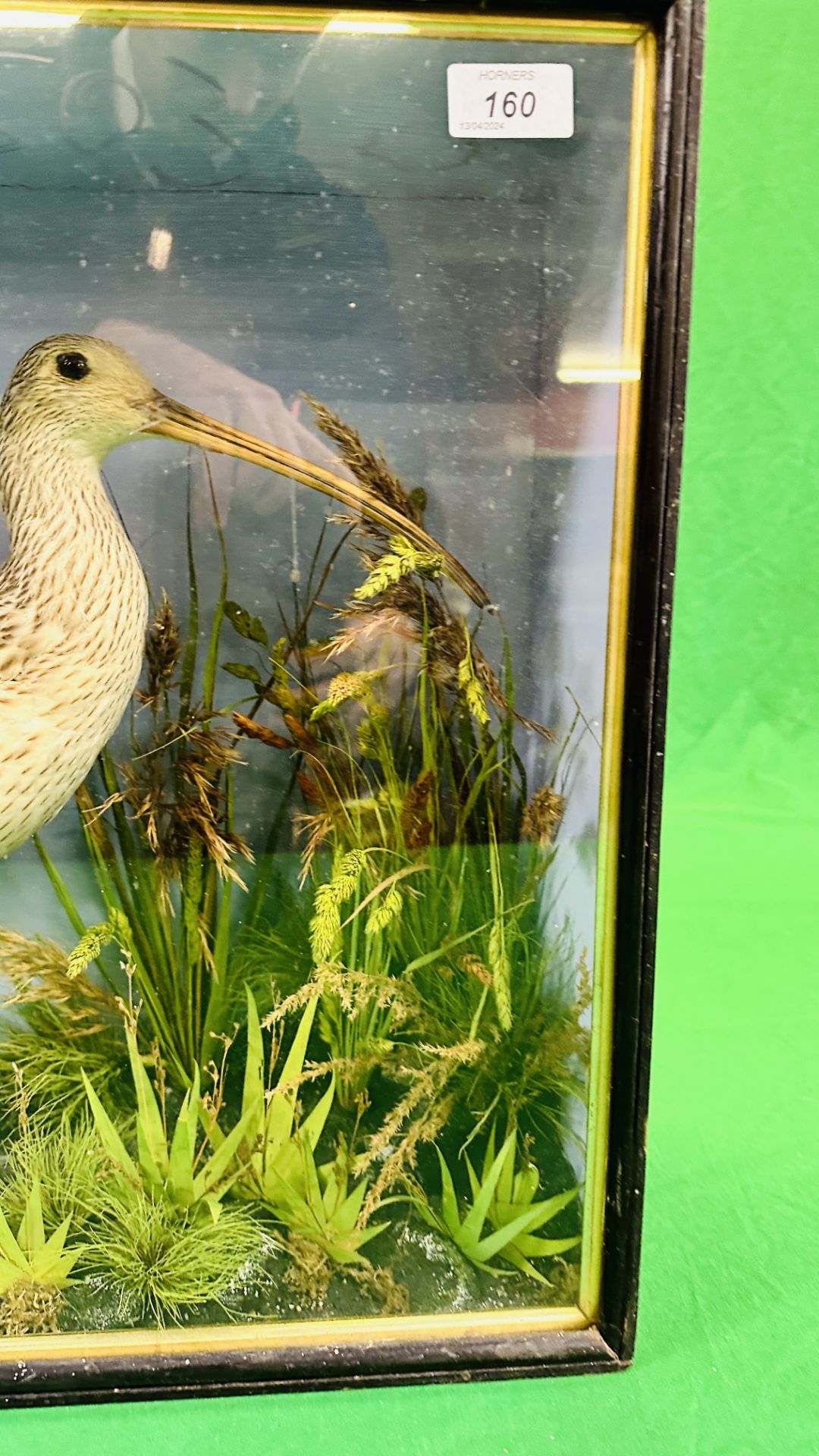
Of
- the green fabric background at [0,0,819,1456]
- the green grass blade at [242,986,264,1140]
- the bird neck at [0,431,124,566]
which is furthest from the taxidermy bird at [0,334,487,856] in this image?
the green fabric background at [0,0,819,1456]

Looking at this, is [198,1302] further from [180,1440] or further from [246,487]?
[246,487]

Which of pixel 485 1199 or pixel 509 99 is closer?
pixel 509 99

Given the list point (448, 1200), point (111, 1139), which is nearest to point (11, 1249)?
point (111, 1139)

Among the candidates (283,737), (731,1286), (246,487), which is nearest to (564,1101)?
(731,1286)

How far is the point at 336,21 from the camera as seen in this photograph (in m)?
0.61

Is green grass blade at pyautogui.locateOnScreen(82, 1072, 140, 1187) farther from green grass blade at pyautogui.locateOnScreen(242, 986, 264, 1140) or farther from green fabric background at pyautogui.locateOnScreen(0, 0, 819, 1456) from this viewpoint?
green fabric background at pyautogui.locateOnScreen(0, 0, 819, 1456)

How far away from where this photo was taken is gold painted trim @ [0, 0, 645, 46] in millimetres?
607

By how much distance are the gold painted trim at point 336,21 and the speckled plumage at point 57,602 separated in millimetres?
252

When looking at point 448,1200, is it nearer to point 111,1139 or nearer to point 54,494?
point 111,1139

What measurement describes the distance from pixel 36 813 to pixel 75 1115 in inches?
9.6

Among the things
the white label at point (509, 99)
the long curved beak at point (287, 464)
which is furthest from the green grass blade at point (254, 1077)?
the white label at point (509, 99)

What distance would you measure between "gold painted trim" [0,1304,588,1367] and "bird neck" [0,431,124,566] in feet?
2.02

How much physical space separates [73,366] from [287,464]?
161 millimetres

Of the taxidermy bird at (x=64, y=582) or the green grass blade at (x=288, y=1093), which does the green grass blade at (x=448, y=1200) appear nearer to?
the green grass blade at (x=288, y=1093)
